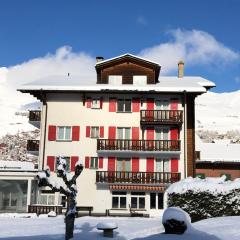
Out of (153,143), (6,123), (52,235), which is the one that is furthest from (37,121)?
(6,123)

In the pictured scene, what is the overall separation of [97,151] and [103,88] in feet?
18.7

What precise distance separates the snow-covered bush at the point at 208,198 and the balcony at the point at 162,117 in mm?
15450

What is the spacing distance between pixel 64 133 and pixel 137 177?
7817 mm

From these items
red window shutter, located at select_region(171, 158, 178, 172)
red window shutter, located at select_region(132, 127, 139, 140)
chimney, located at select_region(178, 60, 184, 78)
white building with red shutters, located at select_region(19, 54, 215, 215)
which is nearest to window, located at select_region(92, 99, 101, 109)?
white building with red shutters, located at select_region(19, 54, 215, 215)

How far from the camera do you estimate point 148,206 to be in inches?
1483

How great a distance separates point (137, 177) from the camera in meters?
37.7

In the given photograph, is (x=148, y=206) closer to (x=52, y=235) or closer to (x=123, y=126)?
(x=123, y=126)

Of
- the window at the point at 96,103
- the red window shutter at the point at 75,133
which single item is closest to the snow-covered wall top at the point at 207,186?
the red window shutter at the point at 75,133

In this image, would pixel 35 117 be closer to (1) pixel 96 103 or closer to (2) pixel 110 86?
(1) pixel 96 103

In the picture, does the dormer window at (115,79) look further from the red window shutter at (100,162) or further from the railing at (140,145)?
the red window shutter at (100,162)

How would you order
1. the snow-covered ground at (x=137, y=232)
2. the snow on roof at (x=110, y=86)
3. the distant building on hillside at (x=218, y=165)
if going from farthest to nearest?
1. the distant building on hillside at (x=218, y=165)
2. the snow on roof at (x=110, y=86)
3. the snow-covered ground at (x=137, y=232)

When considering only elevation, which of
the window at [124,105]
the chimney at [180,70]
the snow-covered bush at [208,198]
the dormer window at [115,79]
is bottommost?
the snow-covered bush at [208,198]

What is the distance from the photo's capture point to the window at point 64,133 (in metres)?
39.1

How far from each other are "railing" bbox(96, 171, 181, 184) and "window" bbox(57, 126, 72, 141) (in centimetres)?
431
